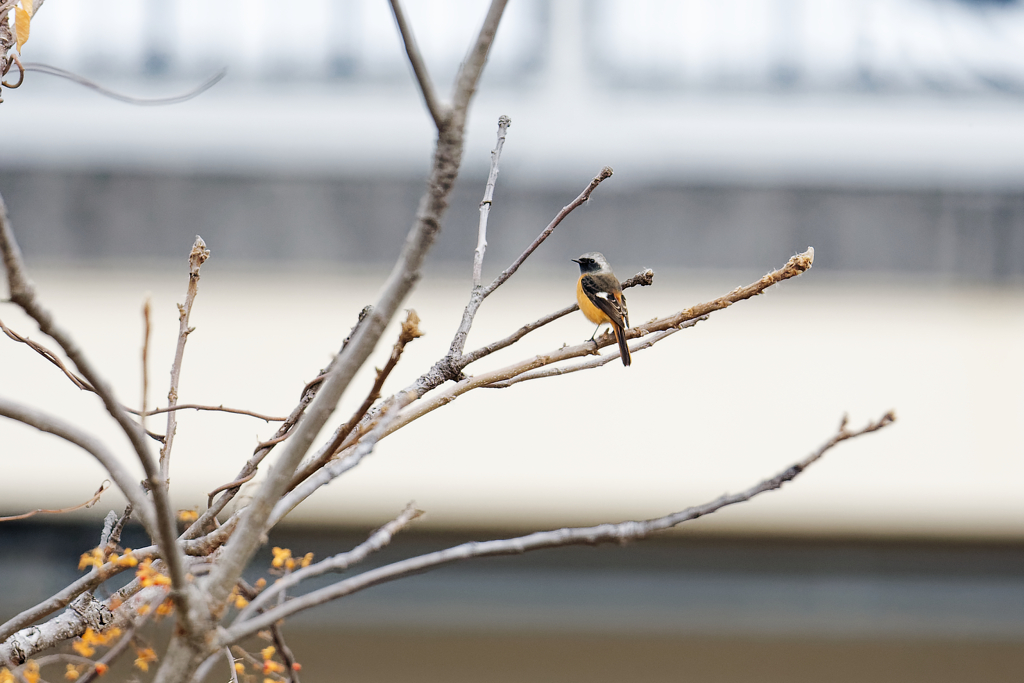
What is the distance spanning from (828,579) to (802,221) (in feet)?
3.38

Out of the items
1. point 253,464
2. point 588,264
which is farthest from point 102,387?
point 588,264

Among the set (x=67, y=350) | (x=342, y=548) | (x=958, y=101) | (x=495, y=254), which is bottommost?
(x=67, y=350)

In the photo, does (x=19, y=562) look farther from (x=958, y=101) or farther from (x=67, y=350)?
(x=958, y=101)

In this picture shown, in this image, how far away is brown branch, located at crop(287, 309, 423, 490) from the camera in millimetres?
390

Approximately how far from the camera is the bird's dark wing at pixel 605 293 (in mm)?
1148

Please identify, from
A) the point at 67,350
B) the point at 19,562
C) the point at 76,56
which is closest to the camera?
the point at 67,350

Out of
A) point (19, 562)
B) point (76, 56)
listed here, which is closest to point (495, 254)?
point (76, 56)

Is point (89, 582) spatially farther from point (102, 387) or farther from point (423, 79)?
point (423, 79)

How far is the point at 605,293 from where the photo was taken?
1.19 metres

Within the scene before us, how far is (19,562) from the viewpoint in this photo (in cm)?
237

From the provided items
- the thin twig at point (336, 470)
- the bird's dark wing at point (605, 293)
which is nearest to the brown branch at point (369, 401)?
the thin twig at point (336, 470)

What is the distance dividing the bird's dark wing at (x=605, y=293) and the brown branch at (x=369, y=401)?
2.17ft

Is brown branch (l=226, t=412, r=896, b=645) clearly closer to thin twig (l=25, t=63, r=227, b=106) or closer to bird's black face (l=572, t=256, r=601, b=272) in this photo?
thin twig (l=25, t=63, r=227, b=106)

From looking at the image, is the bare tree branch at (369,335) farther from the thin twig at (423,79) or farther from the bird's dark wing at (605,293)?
the bird's dark wing at (605,293)
